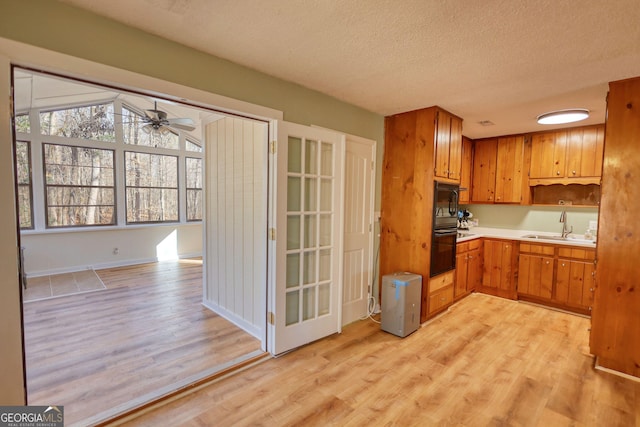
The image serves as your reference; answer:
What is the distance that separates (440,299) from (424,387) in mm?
1497

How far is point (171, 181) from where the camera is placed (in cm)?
658

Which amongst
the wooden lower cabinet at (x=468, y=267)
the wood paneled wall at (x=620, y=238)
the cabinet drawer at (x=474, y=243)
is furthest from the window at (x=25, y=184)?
the wood paneled wall at (x=620, y=238)

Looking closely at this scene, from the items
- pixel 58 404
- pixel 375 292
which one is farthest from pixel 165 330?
pixel 375 292

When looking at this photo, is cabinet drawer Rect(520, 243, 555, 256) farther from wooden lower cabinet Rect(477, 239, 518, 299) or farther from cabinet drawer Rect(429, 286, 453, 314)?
cabinet drawer Rect(429, 286, 453, 314)

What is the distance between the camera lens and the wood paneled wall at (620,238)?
2346 millimetres

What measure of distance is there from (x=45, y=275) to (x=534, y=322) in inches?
287

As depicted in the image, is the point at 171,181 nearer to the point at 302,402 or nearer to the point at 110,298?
the point at 110,298

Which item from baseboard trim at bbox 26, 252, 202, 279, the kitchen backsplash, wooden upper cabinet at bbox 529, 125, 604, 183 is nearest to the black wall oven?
wooden upper cabinet at bbox 529, 125, 604, 183

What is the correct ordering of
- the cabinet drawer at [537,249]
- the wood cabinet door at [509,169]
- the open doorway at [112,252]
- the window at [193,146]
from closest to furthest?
1. the open doorway at [112,252]
2. the cabinet drawer at [537,249]
3. the wood cabinet door at [509,169]
4. the window at [193,146]

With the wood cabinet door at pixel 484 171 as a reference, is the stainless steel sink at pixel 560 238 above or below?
below

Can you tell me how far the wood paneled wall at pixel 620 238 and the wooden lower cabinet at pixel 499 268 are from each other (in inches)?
63.2

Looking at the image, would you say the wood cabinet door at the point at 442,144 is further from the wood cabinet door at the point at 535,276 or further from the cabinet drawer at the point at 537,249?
the wood cabinet door at the point at 535,276

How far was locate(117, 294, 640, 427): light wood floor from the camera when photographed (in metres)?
1.89

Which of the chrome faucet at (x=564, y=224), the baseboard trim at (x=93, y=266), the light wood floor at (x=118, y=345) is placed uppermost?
the chrome faucet at (x=564, y=224)
